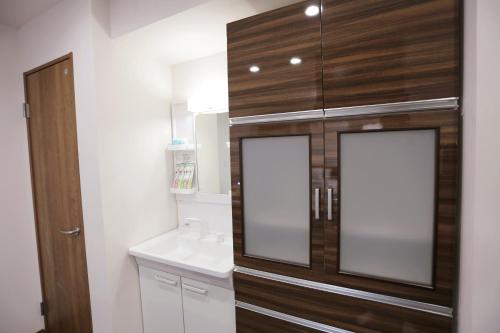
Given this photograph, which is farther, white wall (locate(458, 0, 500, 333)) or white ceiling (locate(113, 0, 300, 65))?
white ceiling (locate(113, 0, 300, 65))

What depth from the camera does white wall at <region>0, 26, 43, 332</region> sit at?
2195 mm

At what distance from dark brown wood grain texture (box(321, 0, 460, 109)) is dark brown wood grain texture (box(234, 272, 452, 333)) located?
934 mm

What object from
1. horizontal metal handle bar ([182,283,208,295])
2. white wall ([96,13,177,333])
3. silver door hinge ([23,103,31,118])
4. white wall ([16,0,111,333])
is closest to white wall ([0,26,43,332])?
silver door hinge ([23,103,31,118])

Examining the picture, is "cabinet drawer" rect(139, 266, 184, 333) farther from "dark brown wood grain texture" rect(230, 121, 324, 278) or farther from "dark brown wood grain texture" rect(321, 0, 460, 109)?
"dark brown wood grain texture" rect(321, 0, 460, 109)

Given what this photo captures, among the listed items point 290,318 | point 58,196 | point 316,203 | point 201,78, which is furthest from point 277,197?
point 58,196

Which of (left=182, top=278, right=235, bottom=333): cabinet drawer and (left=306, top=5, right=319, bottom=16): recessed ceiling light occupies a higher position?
(left=306, top=5, right=319, bottom=16): recessed ceiling light

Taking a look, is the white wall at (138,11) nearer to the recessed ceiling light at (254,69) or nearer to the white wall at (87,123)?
the white wall at (87,123)

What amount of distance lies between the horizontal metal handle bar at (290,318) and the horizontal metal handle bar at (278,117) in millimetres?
1059

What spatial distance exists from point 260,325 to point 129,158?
1.51 metres

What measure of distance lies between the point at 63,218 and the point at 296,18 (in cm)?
227

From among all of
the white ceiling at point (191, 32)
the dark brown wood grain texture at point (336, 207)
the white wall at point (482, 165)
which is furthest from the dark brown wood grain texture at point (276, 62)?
the white wall at point (482, 165)

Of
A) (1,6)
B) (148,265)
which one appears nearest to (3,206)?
(148,265)

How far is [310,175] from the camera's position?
1.26 meters

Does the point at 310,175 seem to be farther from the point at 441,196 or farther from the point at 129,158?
the point at 129,158
